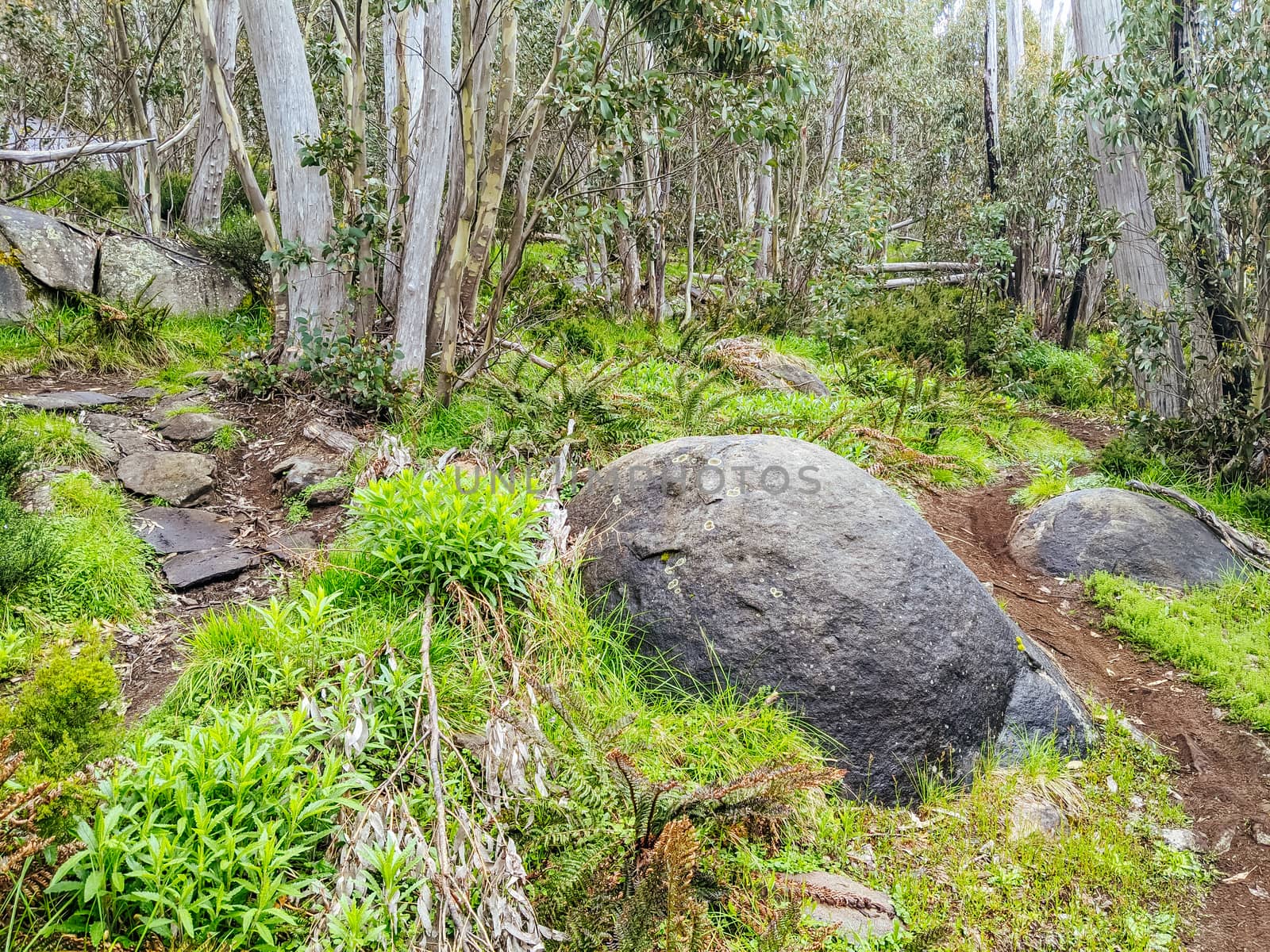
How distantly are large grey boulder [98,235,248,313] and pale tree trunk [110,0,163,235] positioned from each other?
5.18ft

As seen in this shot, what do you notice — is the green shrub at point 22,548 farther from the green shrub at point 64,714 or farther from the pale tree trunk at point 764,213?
the pale tree trunk at point 764,213

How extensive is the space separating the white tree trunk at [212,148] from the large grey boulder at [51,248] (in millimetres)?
2285

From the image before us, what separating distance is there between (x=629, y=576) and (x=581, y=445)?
1.78 meters

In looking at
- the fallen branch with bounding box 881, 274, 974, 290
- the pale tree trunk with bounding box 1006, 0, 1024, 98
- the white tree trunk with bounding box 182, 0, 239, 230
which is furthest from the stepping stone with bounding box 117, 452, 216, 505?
the pale tree trunk with bounding box 1006, 0, 1024, 98

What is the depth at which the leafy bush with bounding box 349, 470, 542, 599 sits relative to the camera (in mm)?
3775

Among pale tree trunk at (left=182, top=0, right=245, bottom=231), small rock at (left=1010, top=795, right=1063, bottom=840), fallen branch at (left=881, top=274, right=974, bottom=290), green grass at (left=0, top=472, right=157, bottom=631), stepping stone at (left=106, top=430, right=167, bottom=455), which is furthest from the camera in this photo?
fallen branch at (left=881, top=274, right=974, bottom=290)

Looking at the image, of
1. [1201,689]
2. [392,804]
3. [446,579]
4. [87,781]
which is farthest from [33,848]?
[1201,689]

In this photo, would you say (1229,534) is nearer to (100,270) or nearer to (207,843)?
(207,843)

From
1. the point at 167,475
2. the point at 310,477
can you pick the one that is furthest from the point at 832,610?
the point at 167,475

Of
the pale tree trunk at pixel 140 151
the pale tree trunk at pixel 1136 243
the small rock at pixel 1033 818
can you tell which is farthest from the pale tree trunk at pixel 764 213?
the small rock at pixel 1033 818

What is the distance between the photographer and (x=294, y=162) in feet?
21.9

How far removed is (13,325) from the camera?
7.34 metres

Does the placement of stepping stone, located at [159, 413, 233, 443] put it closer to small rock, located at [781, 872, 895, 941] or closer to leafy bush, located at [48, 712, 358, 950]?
leafy bush, located at [48, 712, 358, 950]

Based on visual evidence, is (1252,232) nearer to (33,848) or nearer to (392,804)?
(392,804)
